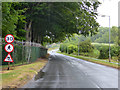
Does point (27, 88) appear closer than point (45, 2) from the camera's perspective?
Yes

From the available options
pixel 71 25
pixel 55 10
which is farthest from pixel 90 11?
pixel 55 10

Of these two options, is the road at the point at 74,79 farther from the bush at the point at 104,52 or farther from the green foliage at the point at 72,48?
the green foliage at the point at 72,48

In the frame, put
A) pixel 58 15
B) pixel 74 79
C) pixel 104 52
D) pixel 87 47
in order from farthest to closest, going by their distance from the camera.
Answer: pixel 87 47
pixel 104 52
pixel 58 15
pixel 74 79

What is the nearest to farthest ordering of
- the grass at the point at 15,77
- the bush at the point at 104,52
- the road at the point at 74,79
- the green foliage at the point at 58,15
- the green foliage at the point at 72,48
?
the grass at the point at 15,77
the road at the point at 74,79
the green foliage at the point at 58,15
the bush at the point at 104,52
the green foliage at the point at 72,48

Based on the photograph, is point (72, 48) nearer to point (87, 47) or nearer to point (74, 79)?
point (87, 47)

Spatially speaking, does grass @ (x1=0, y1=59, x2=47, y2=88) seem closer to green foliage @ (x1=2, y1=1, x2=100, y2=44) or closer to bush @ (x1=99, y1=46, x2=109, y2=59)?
green foliage @ (x1=2, y1=1, x2=100, y2=44)

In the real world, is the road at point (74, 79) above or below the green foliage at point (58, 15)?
below

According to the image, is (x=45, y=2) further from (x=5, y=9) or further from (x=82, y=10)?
(x=5, y=9)

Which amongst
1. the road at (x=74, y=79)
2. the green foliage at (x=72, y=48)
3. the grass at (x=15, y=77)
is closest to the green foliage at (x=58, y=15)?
the road at (x=74, y=79)

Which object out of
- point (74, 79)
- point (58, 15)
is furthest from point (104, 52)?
point (74, 79)

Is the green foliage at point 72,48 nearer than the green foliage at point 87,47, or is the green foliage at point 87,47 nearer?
the green foliage at point 87,47

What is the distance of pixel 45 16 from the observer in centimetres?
2600

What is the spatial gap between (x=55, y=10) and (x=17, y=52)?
11.4 metres

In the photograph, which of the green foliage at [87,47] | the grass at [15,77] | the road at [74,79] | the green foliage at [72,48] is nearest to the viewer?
the grass at [15,77]
